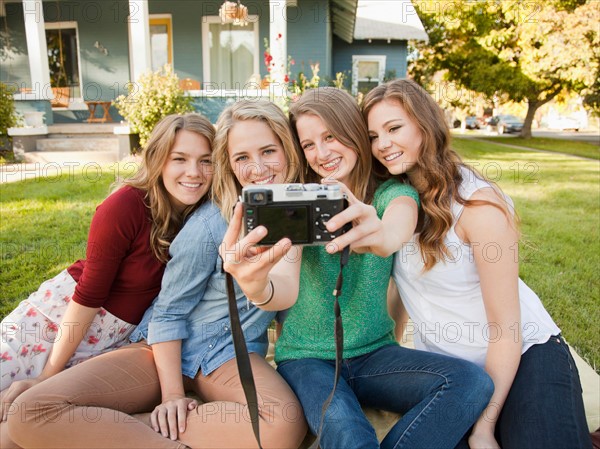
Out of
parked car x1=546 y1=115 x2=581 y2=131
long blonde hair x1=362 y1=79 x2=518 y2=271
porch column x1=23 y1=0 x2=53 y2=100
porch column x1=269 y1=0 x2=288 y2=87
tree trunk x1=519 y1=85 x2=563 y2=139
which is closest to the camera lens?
long blonde hair x1=362 y1=79 x2=518 y2=271

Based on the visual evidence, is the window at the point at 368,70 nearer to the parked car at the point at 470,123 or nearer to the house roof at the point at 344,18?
the house roof at the point at 344,18

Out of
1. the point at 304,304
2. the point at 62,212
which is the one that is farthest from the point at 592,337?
the point at 62,212

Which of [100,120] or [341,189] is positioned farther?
[100,120]

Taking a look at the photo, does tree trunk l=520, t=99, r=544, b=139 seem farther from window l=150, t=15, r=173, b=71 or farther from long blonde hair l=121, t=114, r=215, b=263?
long blonde hair l=121, t=114, r=215, b=263

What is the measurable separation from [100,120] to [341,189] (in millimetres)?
11384

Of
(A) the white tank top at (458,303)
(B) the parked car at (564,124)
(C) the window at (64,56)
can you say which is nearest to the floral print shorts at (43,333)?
(A) the white tank top at (458,303)

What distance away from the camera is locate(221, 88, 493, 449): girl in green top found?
180 cm

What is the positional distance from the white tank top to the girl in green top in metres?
0.15

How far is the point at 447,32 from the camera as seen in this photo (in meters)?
21.0

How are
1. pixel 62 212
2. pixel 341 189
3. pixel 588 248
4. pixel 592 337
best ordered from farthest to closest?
pixel 62 212 < pixel 588 248 < pixel 592 337 < pixel 341 189

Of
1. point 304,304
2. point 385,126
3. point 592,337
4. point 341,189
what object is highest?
point 385,126

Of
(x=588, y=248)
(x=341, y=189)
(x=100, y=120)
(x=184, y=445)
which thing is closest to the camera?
(x=341, y=189)

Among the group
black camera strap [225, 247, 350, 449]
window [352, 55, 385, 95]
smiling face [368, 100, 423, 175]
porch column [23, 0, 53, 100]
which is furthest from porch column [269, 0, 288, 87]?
black camera strap [225, 247, 350, 449]

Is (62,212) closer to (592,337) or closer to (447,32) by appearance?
(592,337)
